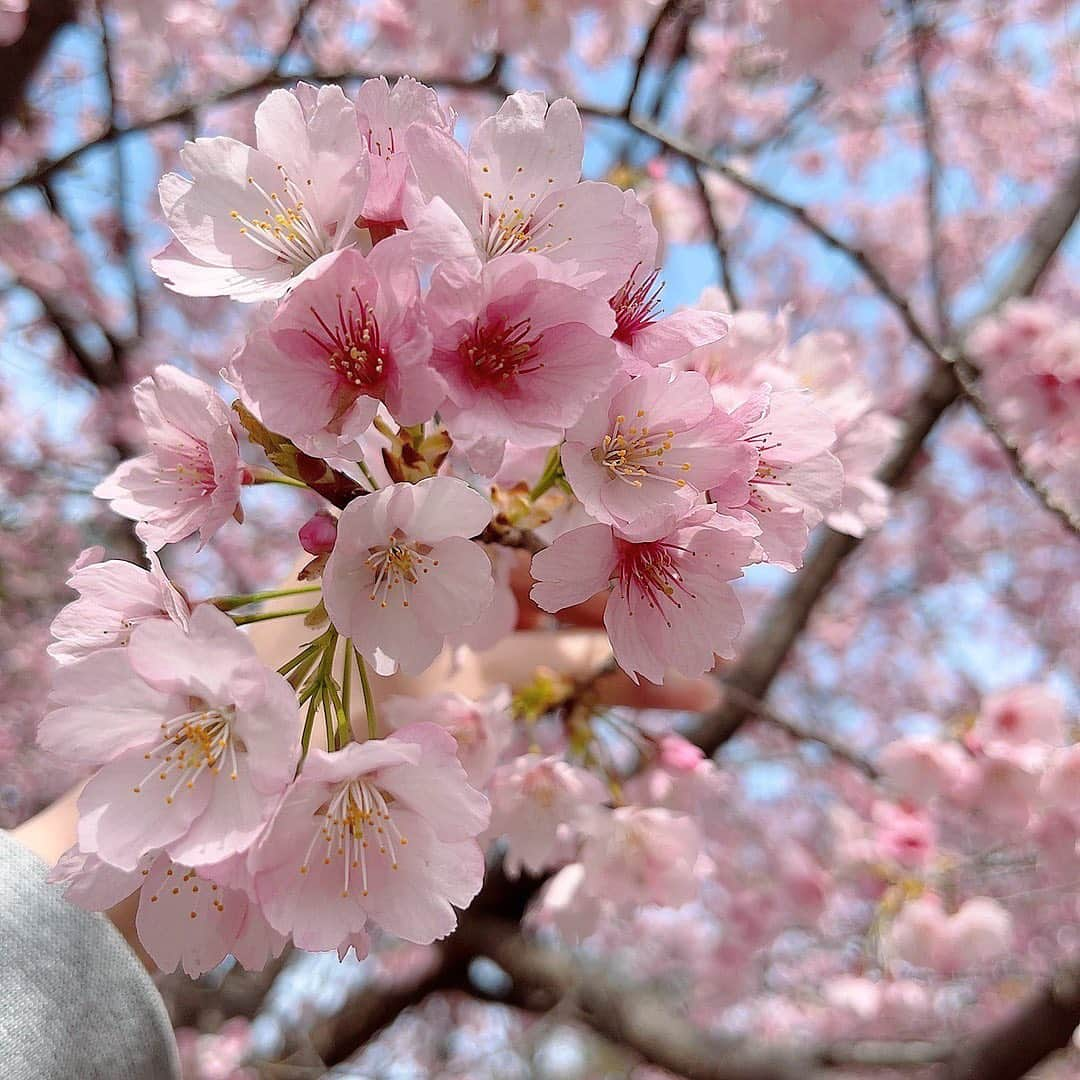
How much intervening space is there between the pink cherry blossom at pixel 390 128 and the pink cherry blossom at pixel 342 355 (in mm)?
81

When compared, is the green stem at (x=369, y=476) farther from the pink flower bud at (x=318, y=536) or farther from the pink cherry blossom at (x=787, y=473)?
the pink cherry blossom at (x=787, y=473)

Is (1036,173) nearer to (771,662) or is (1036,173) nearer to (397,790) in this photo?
(771,662)

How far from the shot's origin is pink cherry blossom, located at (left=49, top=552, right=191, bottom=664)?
2.39 ft

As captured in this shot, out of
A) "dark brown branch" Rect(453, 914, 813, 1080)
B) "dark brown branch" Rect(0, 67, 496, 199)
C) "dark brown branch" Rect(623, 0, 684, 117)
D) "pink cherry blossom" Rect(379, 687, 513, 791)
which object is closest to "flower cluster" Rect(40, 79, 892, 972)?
"pink cherry blossom" Rect(379, 687, 513, 791)

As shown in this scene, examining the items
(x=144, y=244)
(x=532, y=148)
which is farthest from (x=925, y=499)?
(x=532, y=148)

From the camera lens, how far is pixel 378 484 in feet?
2.79

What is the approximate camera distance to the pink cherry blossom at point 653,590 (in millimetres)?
739

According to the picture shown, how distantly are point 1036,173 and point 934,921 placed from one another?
5.30m

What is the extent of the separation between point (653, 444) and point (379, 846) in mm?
431

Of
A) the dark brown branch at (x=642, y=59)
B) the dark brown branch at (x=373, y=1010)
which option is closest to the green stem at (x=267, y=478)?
the dark brown branch at (x=642, y=59)

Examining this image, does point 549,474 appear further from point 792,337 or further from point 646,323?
point 792,337

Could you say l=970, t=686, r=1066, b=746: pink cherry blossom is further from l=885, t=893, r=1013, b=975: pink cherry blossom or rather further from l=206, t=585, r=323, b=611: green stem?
l=206, t=585, r=323, b=611: green stem

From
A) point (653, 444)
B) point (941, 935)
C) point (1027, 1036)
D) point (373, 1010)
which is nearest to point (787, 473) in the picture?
point (653, 444)

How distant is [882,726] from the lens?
18.6 ft
